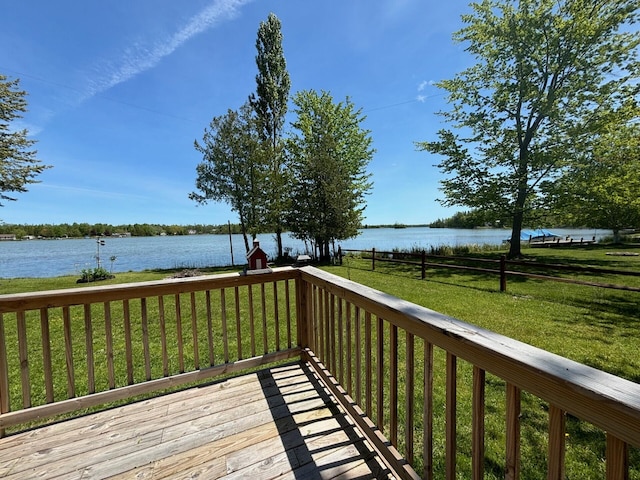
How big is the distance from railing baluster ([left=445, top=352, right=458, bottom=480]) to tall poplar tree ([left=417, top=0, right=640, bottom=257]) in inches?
524

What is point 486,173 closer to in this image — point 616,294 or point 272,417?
point 616,294

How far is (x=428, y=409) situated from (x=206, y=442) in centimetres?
137

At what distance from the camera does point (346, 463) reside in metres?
1.54

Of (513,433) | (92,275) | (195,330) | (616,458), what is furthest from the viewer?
(92,275)

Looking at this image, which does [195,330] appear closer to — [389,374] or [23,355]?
[23,355]

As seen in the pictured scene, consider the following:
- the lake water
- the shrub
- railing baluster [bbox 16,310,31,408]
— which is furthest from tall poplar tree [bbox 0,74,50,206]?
railing baluster [bbox 16,310,31,408]

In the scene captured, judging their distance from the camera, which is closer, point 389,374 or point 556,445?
point 556,445

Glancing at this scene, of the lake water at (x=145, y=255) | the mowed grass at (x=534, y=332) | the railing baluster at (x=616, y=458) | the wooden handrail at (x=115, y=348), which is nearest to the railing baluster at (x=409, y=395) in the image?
the mowed grass at (x=534, y=332)

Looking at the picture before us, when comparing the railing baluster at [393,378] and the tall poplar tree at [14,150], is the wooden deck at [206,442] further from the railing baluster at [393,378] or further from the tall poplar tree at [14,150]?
the tall poplar tree at [14,150]

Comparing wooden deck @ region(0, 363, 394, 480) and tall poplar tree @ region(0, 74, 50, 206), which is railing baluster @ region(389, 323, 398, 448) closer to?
wooden deck @ region(0, 363, 394, 480)

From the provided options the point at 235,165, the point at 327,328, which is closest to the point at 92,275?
the point at 235,165

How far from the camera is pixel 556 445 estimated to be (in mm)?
740

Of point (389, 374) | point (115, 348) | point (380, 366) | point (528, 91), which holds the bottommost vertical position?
point (115, 348)

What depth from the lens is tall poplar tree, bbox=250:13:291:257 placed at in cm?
1516
